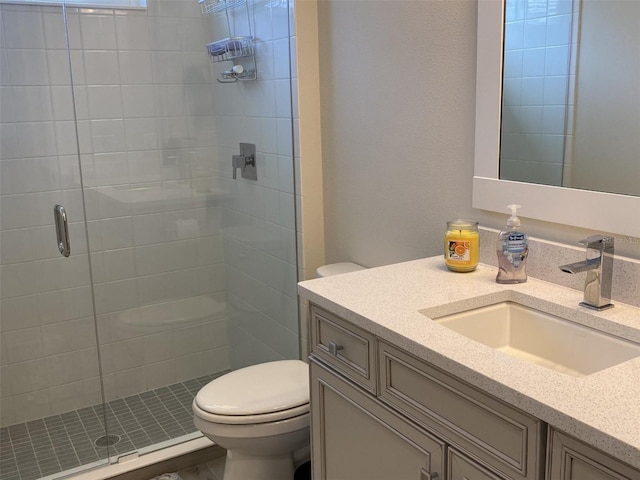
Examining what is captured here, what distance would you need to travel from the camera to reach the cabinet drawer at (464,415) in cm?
111

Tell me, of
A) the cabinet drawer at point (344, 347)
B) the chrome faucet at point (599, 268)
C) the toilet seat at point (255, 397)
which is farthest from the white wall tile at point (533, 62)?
the toilet seat at point (255, 397)

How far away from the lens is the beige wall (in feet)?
6.16

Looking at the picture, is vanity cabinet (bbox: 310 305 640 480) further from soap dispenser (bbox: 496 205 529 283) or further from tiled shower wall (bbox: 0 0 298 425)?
tiled shower wall (bbox: 0 0 298 425)

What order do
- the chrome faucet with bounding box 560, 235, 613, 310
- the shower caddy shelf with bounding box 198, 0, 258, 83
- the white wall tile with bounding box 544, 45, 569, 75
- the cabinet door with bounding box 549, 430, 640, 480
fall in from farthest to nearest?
the shower caddy shelf with bounding box 198, 0, 258, 83, the white wall tile with bounding box 544, 45, 569, 75, the chrome faucet with bounding box 560, 235, 613, 310, the cabinet door with bounding box 549, 430, 640, 480

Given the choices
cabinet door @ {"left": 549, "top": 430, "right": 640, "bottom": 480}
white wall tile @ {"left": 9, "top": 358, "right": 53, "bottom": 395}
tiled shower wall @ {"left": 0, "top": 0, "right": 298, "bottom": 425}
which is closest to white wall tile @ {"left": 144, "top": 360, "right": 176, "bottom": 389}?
tiled shower wall @ {"left": 0, "top": 0, "right": 298, "bottom": 425}

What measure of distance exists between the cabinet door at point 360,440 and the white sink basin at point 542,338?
27 cm

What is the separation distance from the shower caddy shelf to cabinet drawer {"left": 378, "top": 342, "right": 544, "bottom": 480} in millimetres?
1596

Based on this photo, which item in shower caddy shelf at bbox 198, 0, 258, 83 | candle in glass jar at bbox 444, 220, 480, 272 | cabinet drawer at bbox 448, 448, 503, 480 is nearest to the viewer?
cabinet drawer at bbox 448, 448, 503, 480

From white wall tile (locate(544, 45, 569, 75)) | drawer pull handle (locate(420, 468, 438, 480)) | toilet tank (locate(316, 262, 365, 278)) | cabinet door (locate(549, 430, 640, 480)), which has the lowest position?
drawer pull handle (locate(420, 468, 438, 480))

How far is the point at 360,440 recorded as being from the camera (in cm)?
158

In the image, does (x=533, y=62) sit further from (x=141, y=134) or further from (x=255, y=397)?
(x=141, y=134)

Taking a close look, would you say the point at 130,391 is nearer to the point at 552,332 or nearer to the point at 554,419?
the point at 552,332

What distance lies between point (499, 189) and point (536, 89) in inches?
11.1

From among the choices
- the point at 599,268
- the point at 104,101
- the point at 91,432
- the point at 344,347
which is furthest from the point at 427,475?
the point at 104,101
